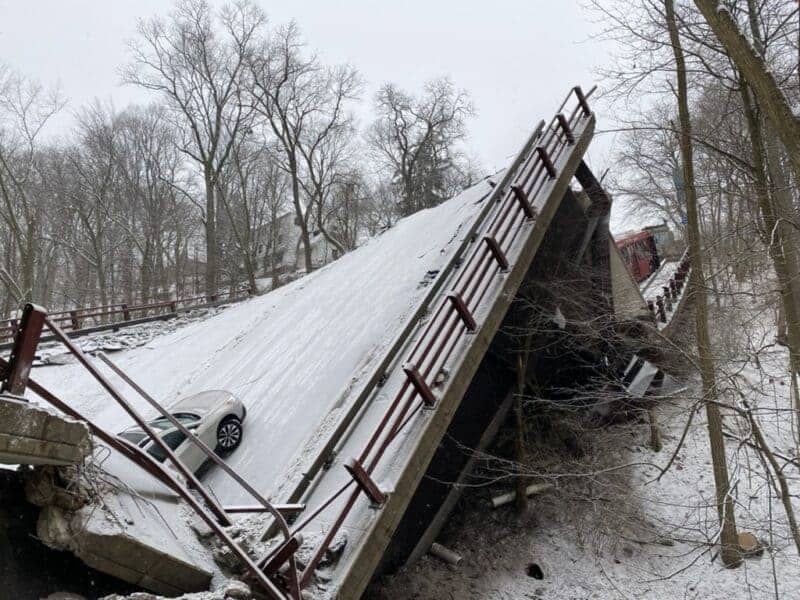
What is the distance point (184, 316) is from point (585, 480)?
17.9m

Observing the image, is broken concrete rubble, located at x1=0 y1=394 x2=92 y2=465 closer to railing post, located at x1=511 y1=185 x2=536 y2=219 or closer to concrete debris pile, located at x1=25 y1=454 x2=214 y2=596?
concrete debris pile, located at x1=25 y1=454 x2=214 y2=596

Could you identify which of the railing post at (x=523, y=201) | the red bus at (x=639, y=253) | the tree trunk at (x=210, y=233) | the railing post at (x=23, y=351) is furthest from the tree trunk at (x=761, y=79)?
the tree trunk at (x=210, y=233)

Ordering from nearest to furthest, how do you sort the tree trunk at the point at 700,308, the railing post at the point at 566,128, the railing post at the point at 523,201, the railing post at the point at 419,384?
the railing post at the point at 419,384, the railing post at the point at 523,201, the tree trunk at the point at 700,308, the railing post at the point at 566,128

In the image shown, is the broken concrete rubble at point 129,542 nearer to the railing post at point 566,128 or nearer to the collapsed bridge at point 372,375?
the collapsed bridge at point 372,375

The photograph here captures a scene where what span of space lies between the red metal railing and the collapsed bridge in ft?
0.10

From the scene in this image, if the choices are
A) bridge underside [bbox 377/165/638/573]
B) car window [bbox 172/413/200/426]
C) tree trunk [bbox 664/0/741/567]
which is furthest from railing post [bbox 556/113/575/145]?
car window [bbox 172/413/200/426]

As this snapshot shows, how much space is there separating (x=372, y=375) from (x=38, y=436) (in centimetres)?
428

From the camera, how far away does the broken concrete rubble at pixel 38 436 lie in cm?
265

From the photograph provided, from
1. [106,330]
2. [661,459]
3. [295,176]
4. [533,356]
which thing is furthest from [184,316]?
[661,459]

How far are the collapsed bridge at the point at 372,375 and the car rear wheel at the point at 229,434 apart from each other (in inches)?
6.7

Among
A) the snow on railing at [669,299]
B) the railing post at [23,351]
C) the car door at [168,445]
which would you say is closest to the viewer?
the railing post at [23,351]

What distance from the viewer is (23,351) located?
2.89m

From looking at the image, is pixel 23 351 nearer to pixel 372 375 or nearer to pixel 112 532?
pixel 112 532

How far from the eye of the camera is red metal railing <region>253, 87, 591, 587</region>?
472 cm
